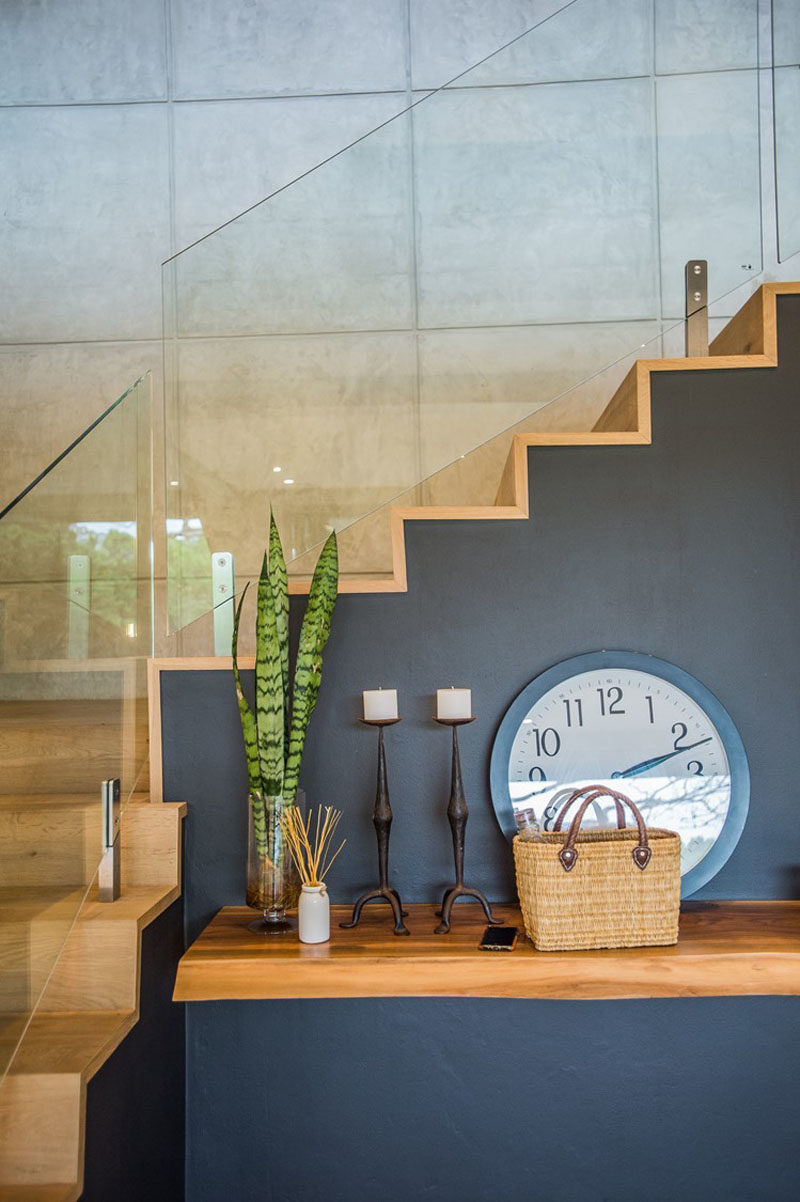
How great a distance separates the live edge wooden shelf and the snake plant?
0.31 meters

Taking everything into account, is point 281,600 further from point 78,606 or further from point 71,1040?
point 71,1040

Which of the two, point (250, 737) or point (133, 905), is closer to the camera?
point (133, 905)

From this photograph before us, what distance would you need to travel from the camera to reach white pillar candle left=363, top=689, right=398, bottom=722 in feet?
7.29

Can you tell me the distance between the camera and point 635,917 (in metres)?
2.05

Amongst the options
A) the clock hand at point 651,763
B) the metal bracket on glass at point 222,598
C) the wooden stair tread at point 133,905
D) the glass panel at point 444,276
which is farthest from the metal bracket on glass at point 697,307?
the wooden stair tread at point 133,905

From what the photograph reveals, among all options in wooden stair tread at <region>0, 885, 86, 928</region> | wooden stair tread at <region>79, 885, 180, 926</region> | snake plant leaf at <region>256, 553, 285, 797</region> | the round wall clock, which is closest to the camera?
wooden stair tread at <region>0, 885, 86, 928</region>

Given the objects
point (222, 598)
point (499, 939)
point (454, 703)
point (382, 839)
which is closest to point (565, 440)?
point (454, 703)

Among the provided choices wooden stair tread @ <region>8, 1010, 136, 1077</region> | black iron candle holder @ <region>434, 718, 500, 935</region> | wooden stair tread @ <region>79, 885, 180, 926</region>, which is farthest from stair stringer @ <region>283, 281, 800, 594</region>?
wooden stair tread @ <region>8, 1010, 136, 1077</region>

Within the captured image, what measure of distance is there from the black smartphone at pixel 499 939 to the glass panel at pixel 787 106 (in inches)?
70.2

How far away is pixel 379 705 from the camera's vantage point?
222cm

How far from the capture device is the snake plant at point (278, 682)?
216 cm

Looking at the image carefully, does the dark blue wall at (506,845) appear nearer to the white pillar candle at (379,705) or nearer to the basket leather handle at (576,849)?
the white pillar candle at (379,705)

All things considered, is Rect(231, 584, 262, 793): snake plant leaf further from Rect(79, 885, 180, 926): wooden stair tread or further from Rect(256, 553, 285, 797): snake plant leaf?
Rect(79, 885, 180, 926): wooden stair tread

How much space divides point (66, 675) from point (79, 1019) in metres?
0.65
